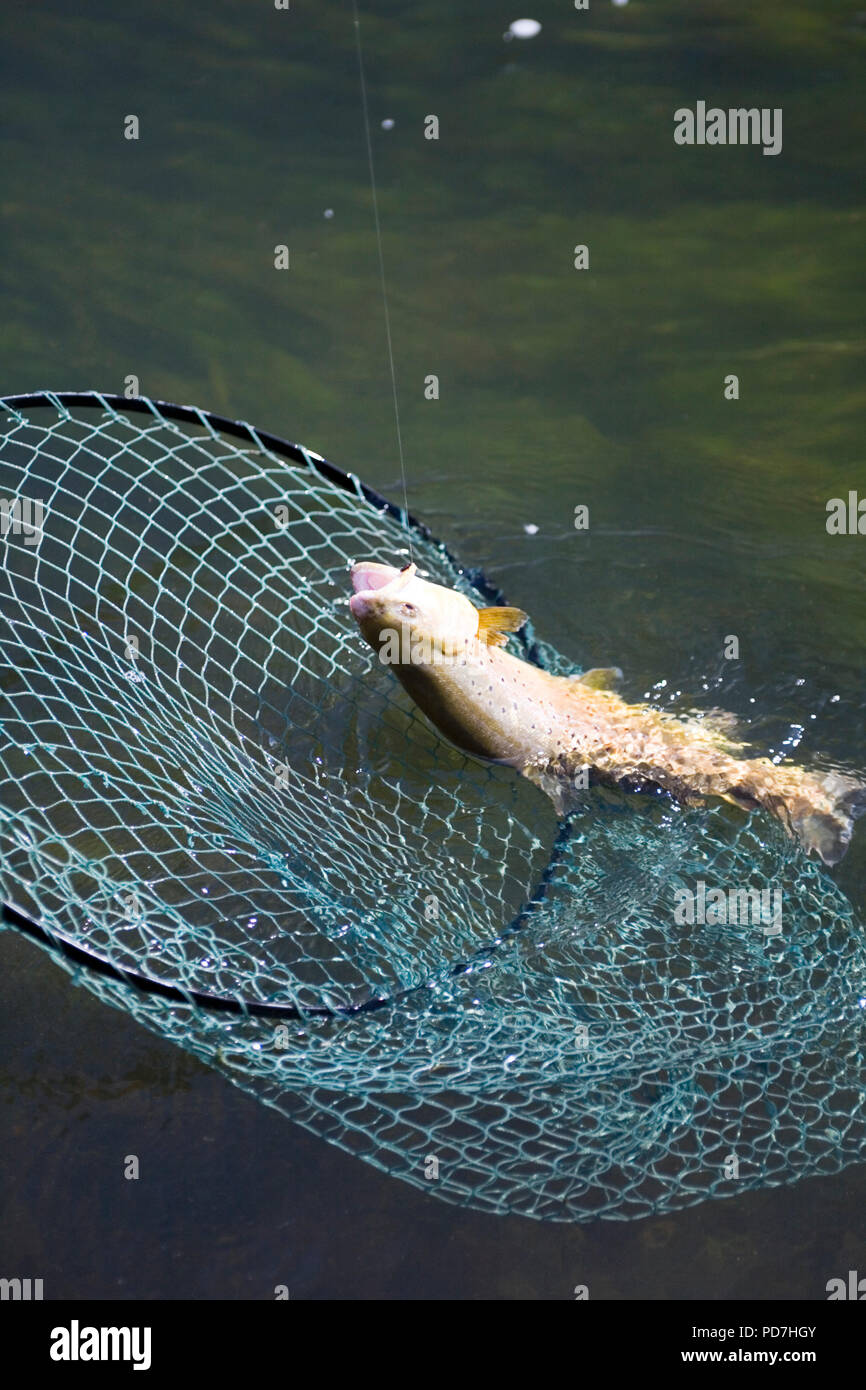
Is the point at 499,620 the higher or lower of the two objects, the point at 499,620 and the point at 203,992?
the higher

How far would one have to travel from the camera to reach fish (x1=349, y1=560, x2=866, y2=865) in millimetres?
3875

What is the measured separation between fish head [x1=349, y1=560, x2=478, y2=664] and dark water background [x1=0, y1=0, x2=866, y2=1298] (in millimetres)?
1417

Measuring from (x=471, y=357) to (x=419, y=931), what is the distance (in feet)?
12.7

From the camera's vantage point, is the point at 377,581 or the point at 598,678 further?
the point at 598,678

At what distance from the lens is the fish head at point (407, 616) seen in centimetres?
375

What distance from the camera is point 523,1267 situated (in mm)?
3723

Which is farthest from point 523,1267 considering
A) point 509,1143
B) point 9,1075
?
point 9,1075

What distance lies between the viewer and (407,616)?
148 inches

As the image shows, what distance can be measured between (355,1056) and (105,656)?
211 centimetres

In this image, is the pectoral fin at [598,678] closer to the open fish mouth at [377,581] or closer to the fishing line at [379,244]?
the open fish mouth at [377,581]

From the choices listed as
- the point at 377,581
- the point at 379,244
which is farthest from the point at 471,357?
the point at 377,581

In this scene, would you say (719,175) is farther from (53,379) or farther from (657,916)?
(657,916)

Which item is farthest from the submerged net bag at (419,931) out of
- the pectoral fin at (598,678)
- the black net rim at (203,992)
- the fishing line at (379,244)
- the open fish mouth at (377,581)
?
the fishing line at (379,244)

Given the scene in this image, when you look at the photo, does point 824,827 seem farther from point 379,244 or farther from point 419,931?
point 379,244
